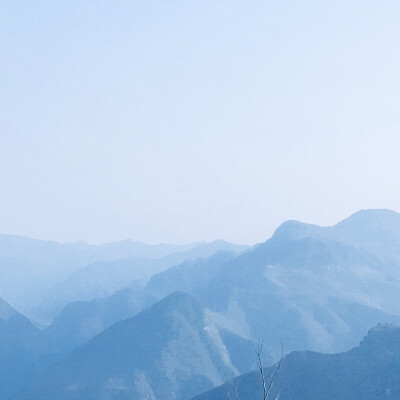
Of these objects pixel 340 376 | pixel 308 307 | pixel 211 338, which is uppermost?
pixel 340 376

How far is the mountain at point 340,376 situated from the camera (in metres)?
84.1

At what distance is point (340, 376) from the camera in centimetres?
8775

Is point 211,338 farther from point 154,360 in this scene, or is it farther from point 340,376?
point 340,376

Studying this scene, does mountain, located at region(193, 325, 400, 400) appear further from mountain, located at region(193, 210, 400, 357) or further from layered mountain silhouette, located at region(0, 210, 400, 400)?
mountain, located at region(193, 210, 400, 357)

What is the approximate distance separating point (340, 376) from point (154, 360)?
2471 inches

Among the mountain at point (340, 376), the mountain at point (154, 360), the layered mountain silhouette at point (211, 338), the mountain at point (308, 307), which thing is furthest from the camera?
the mountain at point (308, 307)

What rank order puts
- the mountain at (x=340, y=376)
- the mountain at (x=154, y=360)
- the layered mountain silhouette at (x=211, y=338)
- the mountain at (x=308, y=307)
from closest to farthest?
the mountain at (x=340, y=376), the mountain at (x=154, y=360), the layered mountain silhouette at (x=211, y=338), the mountain at (x=308, y=307)

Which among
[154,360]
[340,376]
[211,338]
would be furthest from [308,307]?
[340,376]

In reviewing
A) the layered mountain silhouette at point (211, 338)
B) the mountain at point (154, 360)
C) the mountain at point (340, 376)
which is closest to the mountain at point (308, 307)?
the layered mountain silhouette at point (211, 338)

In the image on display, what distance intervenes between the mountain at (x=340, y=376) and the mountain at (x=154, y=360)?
39100mm

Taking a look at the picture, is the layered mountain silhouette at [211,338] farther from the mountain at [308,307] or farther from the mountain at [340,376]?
the mountain at [340,376]

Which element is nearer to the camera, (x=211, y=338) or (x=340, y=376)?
(x=340, y=376)

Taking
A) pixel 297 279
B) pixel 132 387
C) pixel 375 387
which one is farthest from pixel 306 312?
pixel 375 387

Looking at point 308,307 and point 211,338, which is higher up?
point 211,338
